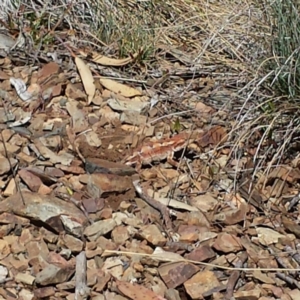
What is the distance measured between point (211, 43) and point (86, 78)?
0.57 m

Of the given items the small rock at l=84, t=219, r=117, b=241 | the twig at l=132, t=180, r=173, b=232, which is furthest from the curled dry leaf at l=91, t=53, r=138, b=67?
the small rock at l=84, t=219, r=117, b=241

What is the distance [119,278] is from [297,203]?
0.64 meters

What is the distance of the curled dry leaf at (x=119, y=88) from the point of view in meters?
2.69

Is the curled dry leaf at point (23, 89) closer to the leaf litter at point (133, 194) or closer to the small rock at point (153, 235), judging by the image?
the leaf litter at point (133, 194)

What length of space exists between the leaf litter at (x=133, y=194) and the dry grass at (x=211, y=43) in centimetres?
5

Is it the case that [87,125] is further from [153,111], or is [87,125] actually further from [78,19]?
Result: [78,19]

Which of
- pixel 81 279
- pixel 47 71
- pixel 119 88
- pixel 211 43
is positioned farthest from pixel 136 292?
pixel 211 43

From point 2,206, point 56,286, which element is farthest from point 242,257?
point 2,206

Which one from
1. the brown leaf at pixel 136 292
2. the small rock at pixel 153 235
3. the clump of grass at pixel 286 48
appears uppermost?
the clump of grass at pixel 286 48

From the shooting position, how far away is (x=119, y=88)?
2.71 metres

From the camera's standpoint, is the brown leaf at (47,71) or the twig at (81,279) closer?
the twig at (81,279)

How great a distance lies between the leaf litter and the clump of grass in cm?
19

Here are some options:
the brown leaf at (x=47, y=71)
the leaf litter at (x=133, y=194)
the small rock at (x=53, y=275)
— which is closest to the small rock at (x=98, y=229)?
the leaf litter at (x=133, y=194)

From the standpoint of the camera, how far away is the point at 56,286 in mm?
1863
